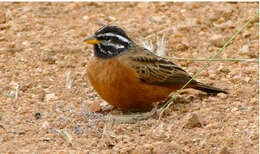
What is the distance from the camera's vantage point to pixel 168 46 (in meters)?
9.88

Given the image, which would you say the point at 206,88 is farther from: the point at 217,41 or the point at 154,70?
the point at 217,41

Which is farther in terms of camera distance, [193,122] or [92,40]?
[92,40]

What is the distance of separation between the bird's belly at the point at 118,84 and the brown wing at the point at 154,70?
0.16m

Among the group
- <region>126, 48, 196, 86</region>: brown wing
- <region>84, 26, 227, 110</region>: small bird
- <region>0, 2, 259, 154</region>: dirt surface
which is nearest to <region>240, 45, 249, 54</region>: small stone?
<region>0, 2, 259, 154</region>: dirt surface

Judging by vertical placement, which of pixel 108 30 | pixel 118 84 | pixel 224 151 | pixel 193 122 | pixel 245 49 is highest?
pixel 108 30

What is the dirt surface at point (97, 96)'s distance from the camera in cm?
645

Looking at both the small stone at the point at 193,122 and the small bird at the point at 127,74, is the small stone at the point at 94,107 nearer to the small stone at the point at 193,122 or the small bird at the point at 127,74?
the small bird at the point at 127,74

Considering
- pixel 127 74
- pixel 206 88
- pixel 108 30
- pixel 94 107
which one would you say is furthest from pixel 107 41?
pixel 206 88

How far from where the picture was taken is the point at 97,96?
827 centimetres

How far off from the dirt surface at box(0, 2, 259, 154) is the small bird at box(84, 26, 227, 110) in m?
0.33

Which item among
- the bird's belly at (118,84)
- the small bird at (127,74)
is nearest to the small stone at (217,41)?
the small bird at (127,74)

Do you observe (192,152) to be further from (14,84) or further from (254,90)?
(14,84)

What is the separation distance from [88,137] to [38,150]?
2.52 ft

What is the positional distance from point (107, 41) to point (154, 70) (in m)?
0.85
